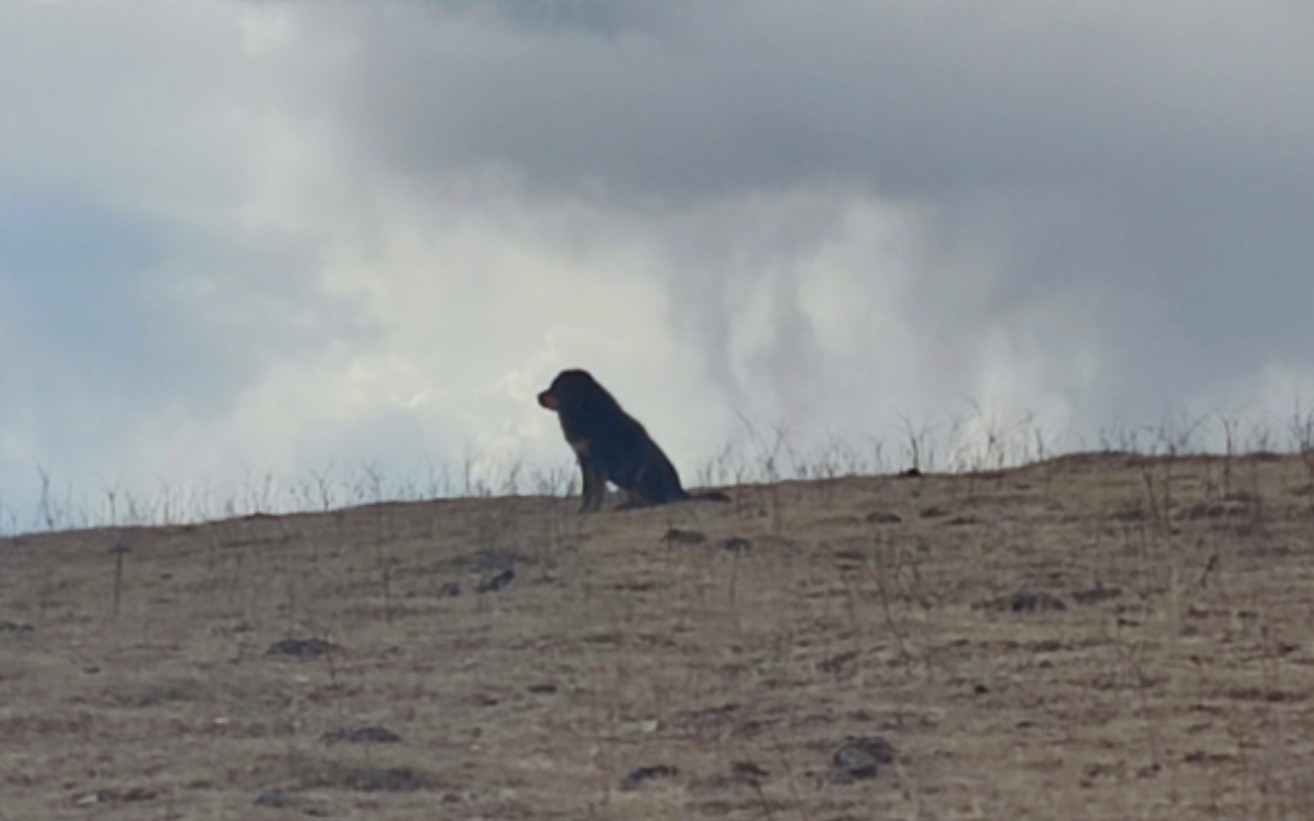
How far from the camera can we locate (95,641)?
1126 cm

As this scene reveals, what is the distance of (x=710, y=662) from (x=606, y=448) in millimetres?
6781

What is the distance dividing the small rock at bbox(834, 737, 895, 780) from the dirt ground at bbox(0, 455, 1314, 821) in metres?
0.03

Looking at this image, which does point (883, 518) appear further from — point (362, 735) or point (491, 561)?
point (362, 735)

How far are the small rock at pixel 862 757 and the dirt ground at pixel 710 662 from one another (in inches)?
1.3

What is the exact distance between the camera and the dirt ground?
318 inches

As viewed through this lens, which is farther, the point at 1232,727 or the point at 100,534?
the point at 100,534

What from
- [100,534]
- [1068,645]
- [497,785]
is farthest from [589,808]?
[100,534]

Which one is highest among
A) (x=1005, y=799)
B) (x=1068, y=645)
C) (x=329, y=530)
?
(x=329, y=530)

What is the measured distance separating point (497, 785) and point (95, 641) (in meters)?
3.82

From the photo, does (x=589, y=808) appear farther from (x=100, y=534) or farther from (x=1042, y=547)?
(x=100, y=534)

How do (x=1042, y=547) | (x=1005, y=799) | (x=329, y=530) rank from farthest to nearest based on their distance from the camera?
(x=329, y=530)
(x=1042, y=547)
(x=1005, y=799)

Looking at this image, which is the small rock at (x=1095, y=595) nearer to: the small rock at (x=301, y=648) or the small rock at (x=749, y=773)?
the small rock at (x=749, y=773)

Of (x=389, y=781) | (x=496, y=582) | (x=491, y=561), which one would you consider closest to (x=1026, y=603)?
(x=496, y=582)

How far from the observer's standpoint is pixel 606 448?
16625 millimetres
